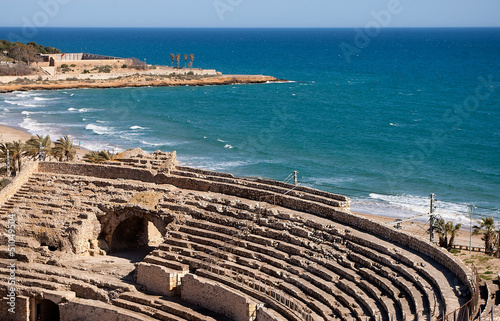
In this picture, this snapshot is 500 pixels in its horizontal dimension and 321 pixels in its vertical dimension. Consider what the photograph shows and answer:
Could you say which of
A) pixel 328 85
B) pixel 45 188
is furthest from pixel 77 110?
pixel 45 188

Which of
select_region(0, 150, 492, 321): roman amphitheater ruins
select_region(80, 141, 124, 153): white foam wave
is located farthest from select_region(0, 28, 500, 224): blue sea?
select_region(0, 150, 492, 321): roman amphitheater ruins

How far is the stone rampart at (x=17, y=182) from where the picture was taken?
1480 inches

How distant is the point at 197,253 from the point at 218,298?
3266 millimetres

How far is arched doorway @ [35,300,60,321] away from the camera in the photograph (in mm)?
31859

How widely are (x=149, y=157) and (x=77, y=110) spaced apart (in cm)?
5660

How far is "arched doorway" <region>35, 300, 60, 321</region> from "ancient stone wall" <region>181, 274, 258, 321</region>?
6731 millimetres

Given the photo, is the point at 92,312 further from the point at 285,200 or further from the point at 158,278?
the point at 285,200

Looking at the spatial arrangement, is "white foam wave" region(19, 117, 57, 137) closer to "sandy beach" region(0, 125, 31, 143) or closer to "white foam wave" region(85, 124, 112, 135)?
A: "sandy beach" region(0, 125, 31, 143)

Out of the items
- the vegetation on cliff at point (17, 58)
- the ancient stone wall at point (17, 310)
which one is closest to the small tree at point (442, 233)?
the ancient stone wall at point (17, 310)

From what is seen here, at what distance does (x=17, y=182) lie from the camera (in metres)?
38.5

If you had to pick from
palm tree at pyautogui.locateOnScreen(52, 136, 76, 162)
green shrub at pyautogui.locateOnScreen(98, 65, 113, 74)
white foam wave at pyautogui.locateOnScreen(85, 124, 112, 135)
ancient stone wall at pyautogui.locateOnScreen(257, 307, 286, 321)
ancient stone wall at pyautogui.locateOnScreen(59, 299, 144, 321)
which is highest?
green shrub at pyautogui.locateOnScreen(98, 65, 113, 74)

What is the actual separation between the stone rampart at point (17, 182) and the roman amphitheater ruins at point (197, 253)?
9 cm

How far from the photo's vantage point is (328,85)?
413 ft

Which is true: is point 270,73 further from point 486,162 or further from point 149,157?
point 149,157
